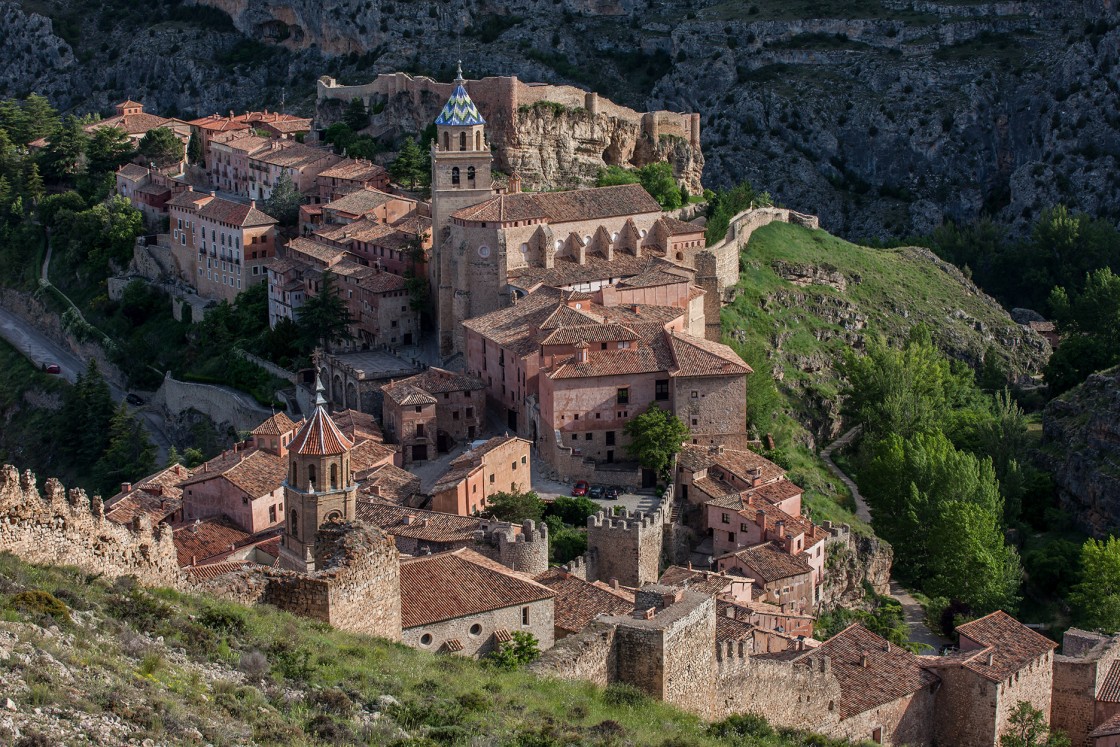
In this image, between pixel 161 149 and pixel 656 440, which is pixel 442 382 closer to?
pixel 656 440

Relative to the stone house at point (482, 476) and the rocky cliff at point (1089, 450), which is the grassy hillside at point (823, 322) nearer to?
the rocky cliff at point (1089, 450)

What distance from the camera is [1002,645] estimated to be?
44.6 meters

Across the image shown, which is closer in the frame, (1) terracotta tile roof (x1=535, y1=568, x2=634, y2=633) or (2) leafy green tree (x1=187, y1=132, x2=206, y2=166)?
(1) terracotta tile roof (x1=535, y1=568, x2=634, y2=633)

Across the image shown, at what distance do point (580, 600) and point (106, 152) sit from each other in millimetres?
60240

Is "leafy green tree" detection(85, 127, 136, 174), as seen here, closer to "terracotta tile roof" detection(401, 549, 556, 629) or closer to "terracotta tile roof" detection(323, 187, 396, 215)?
"terracotta tile roof" detection(323, 187, 396, 215)

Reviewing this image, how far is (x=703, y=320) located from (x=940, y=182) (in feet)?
186

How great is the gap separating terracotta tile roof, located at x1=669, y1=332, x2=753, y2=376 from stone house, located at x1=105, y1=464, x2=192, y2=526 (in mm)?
15293

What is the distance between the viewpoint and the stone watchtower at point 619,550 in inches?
1924

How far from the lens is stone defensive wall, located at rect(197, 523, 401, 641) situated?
96.2ft

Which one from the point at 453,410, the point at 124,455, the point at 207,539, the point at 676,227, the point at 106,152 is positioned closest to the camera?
the point at 207,539

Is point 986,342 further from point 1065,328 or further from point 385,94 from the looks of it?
point 385,94

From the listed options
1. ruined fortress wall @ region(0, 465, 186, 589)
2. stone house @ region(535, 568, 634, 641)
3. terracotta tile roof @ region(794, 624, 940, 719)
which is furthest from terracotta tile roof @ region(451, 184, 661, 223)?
ruined fortress wall @ region(0, 465, 186, 589)

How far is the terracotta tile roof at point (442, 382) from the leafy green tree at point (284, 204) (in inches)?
848

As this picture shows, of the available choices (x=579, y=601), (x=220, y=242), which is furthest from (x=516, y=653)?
(x=220, y=242)
